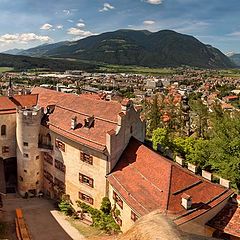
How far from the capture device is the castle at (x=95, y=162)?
102 feet

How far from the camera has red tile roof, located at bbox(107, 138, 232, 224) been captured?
29.9m

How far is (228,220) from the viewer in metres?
30.4

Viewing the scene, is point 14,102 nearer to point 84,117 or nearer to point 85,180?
point 84,117

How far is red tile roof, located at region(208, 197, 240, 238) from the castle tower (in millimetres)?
25481

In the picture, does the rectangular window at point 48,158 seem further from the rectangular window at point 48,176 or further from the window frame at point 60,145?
the window frame at point 60,145

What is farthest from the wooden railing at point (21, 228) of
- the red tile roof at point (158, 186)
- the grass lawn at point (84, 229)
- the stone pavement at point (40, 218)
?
the red tile roof at point (158, 186)

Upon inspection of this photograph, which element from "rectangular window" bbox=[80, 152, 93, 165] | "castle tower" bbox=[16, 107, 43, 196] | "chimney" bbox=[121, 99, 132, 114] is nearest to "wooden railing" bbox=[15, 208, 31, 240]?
"castle tower" bbox=[16, 107, 43, 196]

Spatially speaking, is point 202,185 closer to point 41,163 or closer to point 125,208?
point 125,208

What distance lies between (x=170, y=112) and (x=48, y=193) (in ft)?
164

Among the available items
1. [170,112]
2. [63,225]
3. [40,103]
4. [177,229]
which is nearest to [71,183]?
[63,225]

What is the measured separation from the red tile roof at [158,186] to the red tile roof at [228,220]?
49.4 inches

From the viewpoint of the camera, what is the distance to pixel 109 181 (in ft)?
118

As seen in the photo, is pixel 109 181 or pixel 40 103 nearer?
pixel 109 181

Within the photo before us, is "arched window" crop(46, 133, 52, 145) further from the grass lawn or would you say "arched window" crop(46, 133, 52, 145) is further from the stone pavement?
the grass lawn
